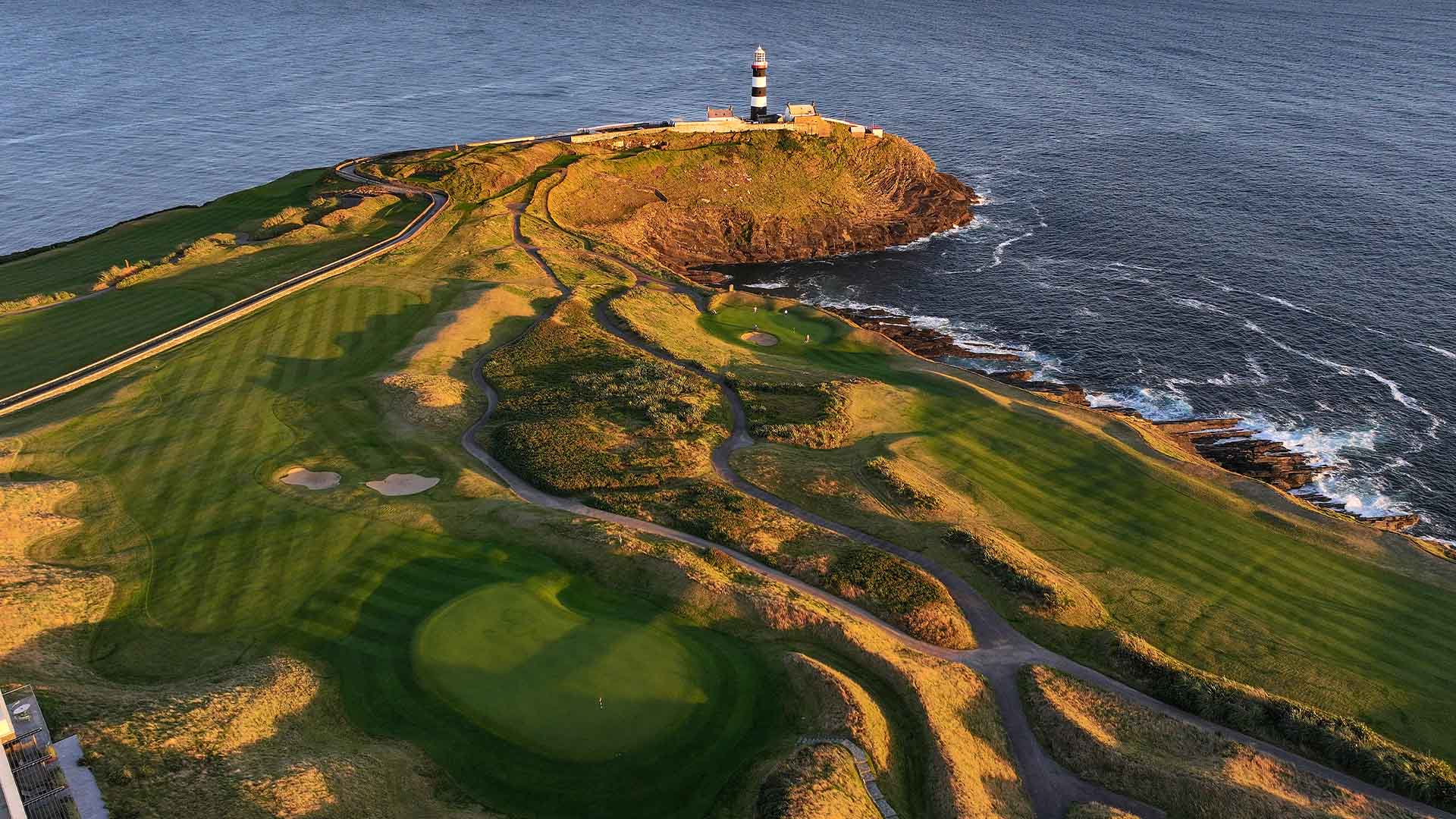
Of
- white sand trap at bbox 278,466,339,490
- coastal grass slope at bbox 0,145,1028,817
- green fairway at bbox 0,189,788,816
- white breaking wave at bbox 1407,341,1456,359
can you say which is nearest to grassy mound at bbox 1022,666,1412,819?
coastal grass slope at bbox 0,145,1028,817

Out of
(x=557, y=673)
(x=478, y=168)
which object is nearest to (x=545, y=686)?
(x=557, y=673)

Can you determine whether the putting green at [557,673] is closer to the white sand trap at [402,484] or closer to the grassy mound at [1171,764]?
the white sand trap at [402,484]

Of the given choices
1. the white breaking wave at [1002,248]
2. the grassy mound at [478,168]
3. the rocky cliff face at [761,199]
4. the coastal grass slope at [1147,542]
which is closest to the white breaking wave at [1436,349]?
the white breaking wave at [1002,248]

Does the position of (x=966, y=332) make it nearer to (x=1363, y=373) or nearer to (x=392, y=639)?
(x=1363, y=373)

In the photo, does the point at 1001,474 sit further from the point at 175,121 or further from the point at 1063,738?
the point at 175,121

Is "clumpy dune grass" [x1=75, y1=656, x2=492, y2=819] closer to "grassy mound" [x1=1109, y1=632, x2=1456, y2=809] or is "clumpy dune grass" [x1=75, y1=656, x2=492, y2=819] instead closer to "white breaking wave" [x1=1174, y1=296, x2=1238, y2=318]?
"grassy mound" [x1=1109, y1=632, x2=1456, y2=809]

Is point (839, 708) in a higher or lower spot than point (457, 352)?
lower
